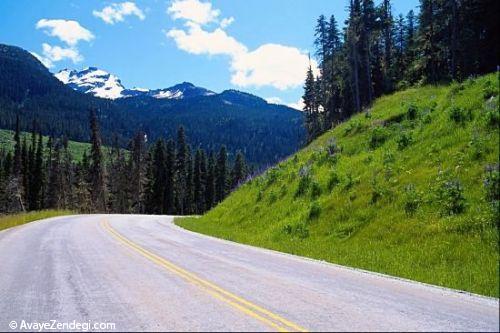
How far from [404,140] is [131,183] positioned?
2984 inches

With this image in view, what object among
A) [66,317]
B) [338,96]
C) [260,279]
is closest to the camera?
[66,317]

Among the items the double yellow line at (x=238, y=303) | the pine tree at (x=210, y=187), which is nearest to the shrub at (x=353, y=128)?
the double yellow line at (x=238, y=303)

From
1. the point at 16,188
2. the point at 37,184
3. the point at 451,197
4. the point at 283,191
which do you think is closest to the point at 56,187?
the point at 37,184

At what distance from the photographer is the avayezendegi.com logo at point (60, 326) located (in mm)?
6832

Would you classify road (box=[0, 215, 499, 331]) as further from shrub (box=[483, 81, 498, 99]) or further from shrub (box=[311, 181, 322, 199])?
shrub (box=[483, 81, 498, 99])

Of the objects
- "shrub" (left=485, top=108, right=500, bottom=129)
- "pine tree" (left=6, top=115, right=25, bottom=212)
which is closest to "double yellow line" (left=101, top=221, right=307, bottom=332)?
"shrub" (left=485, top=108, right=500, bottom=129)

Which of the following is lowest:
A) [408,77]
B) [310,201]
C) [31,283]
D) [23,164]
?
[31,283]

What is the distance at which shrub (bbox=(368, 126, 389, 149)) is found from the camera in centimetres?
2278

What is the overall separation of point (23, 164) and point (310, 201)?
96.8m

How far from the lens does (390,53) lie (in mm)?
64812

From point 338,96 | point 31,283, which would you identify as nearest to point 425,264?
point 31,283

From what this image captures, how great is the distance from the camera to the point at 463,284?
976 centimetres

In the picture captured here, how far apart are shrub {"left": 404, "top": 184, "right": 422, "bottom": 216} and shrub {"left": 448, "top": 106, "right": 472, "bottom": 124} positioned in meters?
4.60

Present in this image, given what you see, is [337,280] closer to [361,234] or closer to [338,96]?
[361,234]
